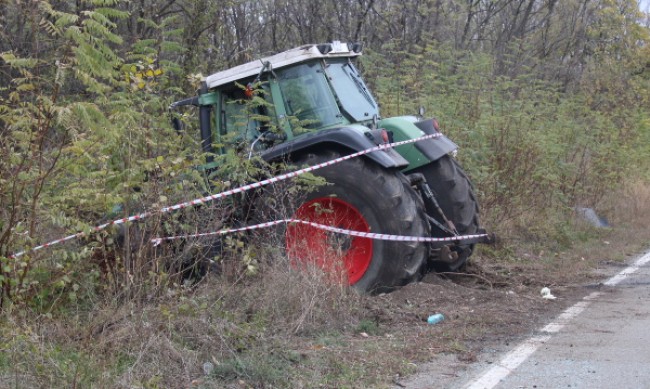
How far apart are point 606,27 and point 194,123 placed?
2054 cm

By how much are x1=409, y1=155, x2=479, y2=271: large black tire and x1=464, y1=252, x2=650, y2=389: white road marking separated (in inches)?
58.8

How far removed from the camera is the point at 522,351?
677cm

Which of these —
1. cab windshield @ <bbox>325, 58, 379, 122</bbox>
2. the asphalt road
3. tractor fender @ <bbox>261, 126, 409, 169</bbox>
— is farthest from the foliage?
the asphalt road

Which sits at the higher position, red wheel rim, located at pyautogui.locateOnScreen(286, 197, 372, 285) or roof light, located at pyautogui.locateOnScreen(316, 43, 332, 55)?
roof light, located at pyautogui.locateOnScreen(316, 43, 332, 55)

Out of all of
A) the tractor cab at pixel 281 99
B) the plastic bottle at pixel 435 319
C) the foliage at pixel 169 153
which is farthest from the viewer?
the tractor cab at pixel 281 99

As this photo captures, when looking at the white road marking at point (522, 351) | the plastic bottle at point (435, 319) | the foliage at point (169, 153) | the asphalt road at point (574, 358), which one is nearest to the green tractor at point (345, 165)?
the foliage at point (169, 153)

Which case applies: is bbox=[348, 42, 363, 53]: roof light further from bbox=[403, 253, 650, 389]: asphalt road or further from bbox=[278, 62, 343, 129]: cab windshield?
bbox=[403, 253, 650, 389]: asphalt road

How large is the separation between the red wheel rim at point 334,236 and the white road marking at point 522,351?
194 cm

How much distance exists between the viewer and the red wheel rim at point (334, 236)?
8477 mm

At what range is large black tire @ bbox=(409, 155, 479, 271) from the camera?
9789 mm

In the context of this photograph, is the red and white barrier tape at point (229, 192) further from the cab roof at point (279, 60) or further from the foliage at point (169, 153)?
the cab roof at point (279, 60)

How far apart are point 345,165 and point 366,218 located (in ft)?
1.90

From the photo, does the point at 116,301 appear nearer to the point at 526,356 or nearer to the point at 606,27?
the point at 526,356

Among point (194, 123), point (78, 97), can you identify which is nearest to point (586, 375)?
point (194, 123)
